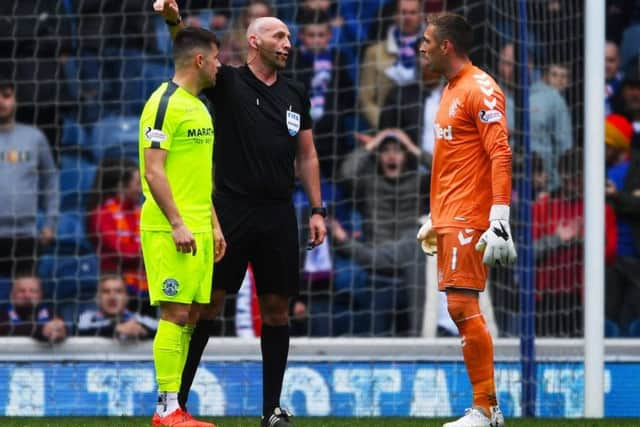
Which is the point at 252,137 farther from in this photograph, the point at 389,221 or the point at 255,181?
the point at 389,221

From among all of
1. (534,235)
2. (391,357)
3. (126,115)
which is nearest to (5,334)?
(126,115)

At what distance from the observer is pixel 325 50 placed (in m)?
10.9

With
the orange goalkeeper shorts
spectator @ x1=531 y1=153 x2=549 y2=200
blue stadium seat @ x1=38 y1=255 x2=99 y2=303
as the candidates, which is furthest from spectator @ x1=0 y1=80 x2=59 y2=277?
the orange goalkeeper shorts

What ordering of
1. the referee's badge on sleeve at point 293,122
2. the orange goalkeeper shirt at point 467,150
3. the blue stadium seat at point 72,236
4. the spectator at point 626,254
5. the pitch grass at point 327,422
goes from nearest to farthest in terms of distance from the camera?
1. the orange goalkeeper shirt at point 467,150
2. the referee's badge on sleeve at point 293,122
3. the pitch grass at point 327,422
4. the spectator at point 626,254
5. the blue stadium seat at point 72,236

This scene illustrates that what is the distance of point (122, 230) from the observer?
10352 mm

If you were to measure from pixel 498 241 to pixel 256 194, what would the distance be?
1.20 metres

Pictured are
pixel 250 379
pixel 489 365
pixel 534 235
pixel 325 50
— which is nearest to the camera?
pixel 489 365

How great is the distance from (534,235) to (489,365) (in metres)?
3.75

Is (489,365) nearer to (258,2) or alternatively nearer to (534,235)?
(534,235)

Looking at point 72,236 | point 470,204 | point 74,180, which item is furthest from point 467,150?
point 74,180

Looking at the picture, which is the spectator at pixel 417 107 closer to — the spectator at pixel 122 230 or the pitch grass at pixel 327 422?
the spectator at pixel 122 230

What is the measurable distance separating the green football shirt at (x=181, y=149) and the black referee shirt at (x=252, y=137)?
42 centimetres

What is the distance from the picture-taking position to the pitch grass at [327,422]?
728 cm

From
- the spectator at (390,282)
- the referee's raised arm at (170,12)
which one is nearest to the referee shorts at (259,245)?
the referee's raised arm at (170,12)
